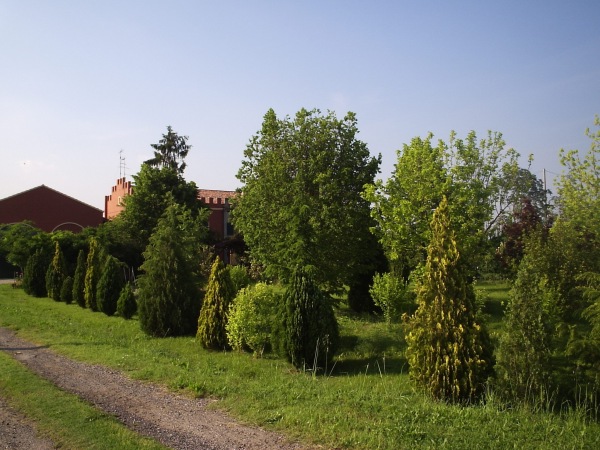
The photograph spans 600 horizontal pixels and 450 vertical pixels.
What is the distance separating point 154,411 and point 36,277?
2043 centimetres

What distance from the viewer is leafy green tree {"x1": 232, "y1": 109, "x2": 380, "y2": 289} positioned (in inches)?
580

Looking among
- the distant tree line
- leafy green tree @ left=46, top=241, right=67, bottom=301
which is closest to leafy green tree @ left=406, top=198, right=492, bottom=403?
the distant tree line

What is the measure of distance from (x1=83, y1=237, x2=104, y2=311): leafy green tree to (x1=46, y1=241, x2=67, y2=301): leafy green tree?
109 inches

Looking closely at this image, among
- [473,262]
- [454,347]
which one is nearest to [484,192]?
[473,262]

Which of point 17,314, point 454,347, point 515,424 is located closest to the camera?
point 515,424

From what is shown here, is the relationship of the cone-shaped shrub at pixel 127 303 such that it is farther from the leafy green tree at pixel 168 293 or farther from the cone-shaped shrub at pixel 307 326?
the cone-shaped shrub at pixel 307 326

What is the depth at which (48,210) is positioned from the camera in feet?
146

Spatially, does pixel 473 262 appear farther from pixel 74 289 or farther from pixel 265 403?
pixel 74 289

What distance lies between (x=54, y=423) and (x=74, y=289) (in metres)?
16.3

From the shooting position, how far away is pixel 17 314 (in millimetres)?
18750

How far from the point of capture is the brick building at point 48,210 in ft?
140

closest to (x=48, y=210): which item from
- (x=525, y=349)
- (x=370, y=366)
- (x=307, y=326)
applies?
(x=307, y=326)

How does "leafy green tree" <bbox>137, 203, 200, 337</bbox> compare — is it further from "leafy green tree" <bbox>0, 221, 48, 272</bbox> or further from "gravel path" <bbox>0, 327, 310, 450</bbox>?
"leafy green tree" <bbox>0, 221, 48, 272</bbox>

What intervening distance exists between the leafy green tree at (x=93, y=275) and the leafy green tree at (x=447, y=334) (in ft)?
49.0
